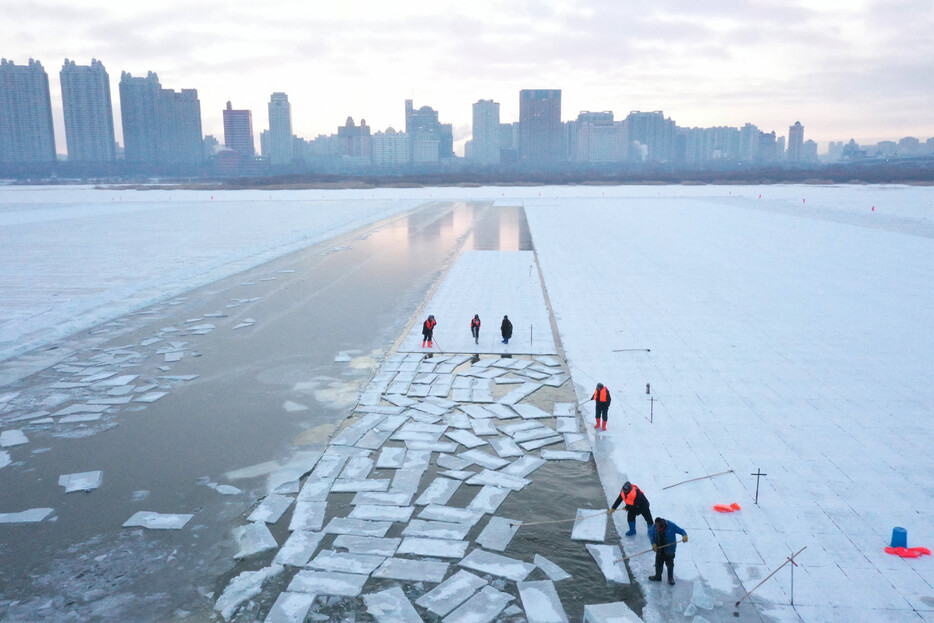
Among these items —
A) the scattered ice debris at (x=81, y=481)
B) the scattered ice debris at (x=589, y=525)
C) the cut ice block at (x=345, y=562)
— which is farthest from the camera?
the scattered ice debris at (x=81, y=481)

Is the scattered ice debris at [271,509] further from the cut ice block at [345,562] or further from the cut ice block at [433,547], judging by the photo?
the cut ice block at [433,547]

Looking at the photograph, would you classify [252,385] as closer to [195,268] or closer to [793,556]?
[793,556]

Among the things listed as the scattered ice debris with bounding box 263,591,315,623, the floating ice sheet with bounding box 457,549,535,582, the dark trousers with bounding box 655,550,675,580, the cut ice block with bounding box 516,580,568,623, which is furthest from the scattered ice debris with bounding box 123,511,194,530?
the dark trousers with bounding box 655,550,675,580

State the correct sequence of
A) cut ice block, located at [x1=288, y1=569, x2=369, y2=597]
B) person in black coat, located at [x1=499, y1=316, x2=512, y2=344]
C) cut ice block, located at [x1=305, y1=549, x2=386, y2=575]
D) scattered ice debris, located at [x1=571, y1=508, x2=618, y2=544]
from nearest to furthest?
Result: cut ice block, located at [x1=288, y1=569, x2=369, y2=597] < cut ice block, located at [x1=305, y1=549, x2=386, y2=575] < scattered ice debris, located at [x1=571, y1=508, x2=618, y2=544] < person in black coat, located at [x1=499, y1=316, x2=512, y2=344]

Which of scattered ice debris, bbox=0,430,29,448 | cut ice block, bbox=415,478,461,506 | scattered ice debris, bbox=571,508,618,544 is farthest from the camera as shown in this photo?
scattered ice debris, bbox=0,430,29,448

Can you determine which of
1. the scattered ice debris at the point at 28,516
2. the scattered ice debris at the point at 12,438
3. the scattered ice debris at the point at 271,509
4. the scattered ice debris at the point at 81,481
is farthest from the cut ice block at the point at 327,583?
the scattered ice debris at the point at 12,438

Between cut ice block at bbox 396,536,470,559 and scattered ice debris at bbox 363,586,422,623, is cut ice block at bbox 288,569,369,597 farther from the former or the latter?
cut ice block at bbox 396,536,470,559
